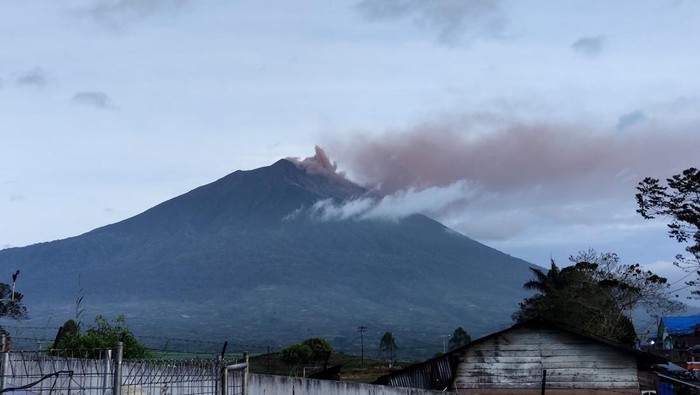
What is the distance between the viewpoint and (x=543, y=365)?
28188 millimetres

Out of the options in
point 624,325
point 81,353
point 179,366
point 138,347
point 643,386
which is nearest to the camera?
point 179,366

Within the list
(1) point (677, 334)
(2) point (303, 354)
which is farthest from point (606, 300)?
(2) point (303, 354)

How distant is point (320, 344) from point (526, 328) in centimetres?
6873

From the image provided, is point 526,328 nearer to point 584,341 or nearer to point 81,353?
point 584,341

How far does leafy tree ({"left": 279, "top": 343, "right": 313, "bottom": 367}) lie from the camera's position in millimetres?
87375

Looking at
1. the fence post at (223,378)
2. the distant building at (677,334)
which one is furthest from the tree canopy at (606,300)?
the fence post at (223,378)

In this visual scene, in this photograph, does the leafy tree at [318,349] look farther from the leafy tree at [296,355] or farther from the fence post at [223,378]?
the fence post at [223,378]

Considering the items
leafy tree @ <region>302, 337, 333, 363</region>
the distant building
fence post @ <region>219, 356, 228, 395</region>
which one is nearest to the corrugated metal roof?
the distant building

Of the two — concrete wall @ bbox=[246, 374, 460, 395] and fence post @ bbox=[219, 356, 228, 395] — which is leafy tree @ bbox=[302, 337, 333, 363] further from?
fence post @ bbox=[219, 356, 228, 395]

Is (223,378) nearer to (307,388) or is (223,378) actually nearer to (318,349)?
(307,388)

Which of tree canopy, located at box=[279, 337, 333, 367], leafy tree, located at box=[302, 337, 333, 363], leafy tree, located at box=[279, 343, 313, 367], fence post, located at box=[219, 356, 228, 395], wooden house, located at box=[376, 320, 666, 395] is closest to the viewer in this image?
fence post, located at box=[219, 356, 228, 395]

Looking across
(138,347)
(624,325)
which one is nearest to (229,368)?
(138,347)

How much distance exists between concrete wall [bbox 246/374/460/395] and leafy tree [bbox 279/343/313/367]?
2592 inches

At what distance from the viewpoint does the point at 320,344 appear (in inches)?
3757
